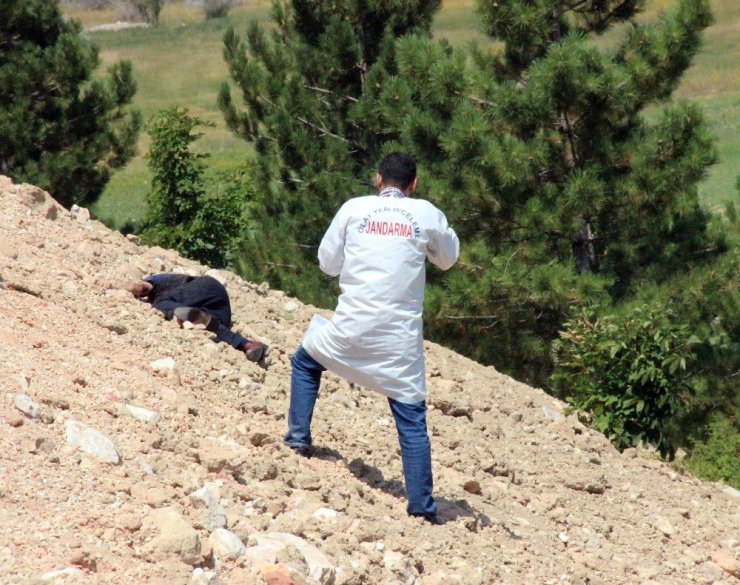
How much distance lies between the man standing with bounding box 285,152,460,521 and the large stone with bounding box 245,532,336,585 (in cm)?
63

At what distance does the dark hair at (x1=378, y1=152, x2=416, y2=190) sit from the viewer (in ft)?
16.1

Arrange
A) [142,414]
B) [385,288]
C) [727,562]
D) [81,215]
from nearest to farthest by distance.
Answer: [385,288]
[142,414]
[727,562]
[81,215]

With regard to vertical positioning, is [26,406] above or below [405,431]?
above

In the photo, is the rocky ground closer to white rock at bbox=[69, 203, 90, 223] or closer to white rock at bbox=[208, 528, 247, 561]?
white rock at bbox=[208, 528, 247, 561]

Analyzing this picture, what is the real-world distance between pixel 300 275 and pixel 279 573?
10.1m

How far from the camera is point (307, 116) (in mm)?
14250

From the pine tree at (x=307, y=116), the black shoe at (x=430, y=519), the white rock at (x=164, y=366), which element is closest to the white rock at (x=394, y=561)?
the black shoe at (x=430, y=519)

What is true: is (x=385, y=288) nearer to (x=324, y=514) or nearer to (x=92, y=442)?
(x=324, y=514)

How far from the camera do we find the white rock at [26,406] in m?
4.61

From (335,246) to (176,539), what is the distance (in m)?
1.45

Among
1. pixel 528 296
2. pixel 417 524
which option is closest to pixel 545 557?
pixel 417 524

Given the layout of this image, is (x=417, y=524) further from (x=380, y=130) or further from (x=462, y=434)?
(x=380, y=130)

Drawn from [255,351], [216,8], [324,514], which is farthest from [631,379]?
[216,8]

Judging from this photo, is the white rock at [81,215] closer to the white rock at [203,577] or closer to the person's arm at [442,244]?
the person's arm at [442,244]
